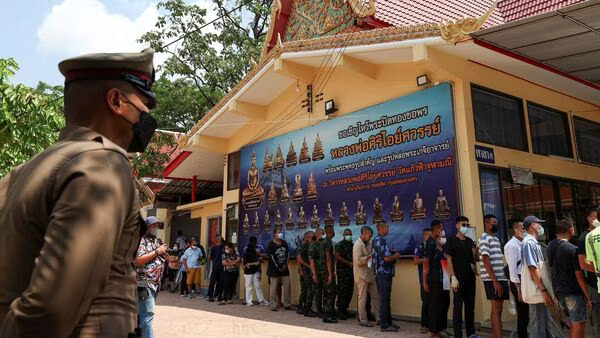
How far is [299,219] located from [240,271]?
3254mm

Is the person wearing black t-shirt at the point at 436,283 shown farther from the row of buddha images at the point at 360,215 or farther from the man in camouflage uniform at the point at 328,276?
the man in camouflage uniform at the point at 328,276

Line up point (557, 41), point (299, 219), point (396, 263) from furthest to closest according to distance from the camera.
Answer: point (299, 219) → point (396, 263) → point (557, 41)

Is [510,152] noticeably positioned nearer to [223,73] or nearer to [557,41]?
[557,41]

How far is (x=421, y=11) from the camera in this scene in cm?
1013

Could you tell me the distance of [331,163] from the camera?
→ 10320mm

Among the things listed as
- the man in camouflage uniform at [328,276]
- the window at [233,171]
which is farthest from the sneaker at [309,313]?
the window at [233,171]

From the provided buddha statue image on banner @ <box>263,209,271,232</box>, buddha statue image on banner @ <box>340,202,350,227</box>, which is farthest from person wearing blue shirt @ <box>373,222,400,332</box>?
buddha statue image on banner @ <box>263,209,271,232</box>

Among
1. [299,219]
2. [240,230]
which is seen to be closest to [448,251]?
[299,219]

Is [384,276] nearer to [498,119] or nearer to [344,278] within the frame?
[344,278]

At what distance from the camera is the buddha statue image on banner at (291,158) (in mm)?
11461

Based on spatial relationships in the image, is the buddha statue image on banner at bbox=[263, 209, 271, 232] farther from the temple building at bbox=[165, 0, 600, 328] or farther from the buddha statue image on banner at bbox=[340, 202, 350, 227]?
the buddha statue image on banner at bbox=[340, 202, 350, 227]

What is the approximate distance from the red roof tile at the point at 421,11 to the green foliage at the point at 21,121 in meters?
6.59

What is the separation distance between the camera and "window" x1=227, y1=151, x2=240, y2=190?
13875 mm

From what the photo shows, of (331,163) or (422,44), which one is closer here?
(422,44)
